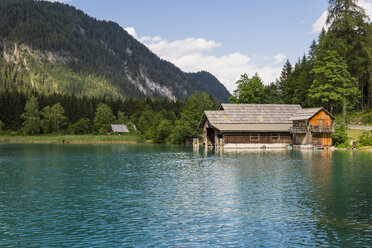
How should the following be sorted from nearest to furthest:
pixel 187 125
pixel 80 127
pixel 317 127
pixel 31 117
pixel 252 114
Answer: pixel 317 127, pixel 252 114, pixel 187 125, pixel 31 117, pixel 80 127

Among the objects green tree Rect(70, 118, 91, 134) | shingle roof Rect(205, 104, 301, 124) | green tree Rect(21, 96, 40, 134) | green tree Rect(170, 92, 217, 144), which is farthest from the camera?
green tree Rect(70, 118, 91, 134)

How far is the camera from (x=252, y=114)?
84.1m

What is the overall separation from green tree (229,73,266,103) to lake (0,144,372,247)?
69.7 metres

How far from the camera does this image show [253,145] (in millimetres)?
79750

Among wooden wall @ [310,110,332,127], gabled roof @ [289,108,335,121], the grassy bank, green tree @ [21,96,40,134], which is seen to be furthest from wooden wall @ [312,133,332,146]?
green tree @ [21,96,40,134]

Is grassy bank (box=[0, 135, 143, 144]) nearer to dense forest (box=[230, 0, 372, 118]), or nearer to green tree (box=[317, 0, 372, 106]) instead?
dense forest (box=[230, 0, 372, 118])

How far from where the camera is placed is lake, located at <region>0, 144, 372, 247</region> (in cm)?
1692

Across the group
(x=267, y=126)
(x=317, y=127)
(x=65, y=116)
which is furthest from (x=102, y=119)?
(x=317, y=127)

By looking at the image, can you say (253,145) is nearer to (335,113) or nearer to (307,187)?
(335,113)

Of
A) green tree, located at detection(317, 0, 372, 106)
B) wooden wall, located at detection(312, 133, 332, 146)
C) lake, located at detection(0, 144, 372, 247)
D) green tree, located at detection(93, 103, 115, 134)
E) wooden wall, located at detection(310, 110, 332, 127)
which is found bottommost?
lake, located at detection(0, 144, 372, 247)

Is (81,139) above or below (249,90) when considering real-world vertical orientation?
below

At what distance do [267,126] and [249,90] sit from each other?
28.1 metres

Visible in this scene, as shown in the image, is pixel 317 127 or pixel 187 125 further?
pixel 187 125

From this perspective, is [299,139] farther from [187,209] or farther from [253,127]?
[187,209]
